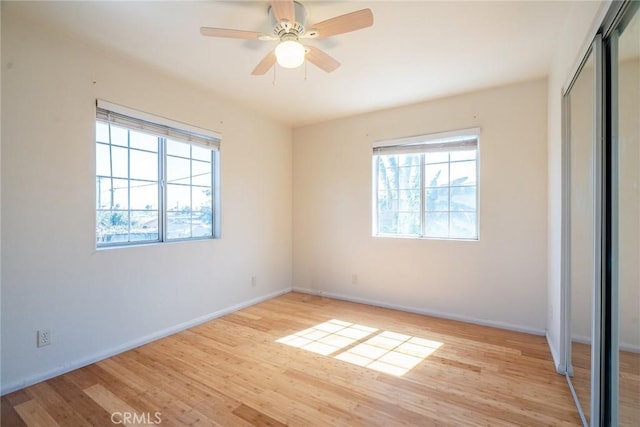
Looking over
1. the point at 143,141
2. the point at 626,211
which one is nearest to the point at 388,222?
the point at 626,211

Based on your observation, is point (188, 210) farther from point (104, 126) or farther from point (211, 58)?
point (211, 58)

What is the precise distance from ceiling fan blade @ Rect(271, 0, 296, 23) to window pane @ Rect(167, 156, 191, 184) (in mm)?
2024

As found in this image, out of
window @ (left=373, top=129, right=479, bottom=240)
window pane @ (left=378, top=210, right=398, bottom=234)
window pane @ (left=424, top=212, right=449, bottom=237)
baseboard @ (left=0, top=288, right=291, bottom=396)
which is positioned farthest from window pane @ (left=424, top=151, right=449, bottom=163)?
baseboard @ (left=0, top=288, right=291, bottom=396)

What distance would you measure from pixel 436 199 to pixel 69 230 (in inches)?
142

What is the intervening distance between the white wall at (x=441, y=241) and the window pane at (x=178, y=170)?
175cm

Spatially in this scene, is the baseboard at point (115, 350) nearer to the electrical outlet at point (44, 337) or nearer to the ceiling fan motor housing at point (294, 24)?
the electrical outlet at point (44, 337)

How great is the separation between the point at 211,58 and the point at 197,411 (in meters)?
2.68

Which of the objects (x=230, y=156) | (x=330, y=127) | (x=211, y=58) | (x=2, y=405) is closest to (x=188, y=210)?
(x=230, y=156)

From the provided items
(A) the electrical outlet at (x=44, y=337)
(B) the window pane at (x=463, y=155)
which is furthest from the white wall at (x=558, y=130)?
(A) the electrical outlet at (x=44, y=337)

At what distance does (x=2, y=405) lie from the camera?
73.8 inches

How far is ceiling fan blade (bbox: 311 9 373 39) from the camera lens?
5.44ft

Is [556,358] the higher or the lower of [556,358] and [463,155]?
the lower

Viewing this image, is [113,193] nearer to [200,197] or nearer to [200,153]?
[200,197]

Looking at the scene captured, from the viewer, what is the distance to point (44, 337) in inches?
85.9
